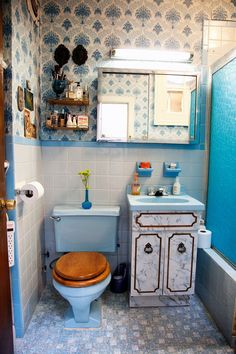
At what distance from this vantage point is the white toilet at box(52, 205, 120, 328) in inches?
54.7

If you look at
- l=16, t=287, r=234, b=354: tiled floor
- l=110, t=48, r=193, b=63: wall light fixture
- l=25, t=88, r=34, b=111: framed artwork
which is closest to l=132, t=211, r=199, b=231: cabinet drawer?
l=16, t=287, r=234, b=354: tiled floor

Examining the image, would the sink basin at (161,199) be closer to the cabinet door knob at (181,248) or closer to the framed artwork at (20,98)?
the cabinet door knob at (181,248)

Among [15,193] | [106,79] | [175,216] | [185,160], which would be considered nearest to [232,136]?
[185,160]

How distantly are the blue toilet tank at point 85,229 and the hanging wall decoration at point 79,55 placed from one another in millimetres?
1211

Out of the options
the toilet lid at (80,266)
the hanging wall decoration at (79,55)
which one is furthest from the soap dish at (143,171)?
the hanging wall decoration at (79,55)

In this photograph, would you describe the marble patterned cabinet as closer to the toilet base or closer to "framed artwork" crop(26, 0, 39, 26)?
the toilet base

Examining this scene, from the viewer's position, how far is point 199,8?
6.05ft

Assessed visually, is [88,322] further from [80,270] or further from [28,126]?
[28,126]

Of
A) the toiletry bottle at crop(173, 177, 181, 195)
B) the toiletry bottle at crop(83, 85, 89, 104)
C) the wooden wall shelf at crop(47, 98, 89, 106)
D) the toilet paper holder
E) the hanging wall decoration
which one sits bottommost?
the toiletry bottle at crop(173, 177, 181, 195)

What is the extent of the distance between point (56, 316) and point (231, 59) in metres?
2.23

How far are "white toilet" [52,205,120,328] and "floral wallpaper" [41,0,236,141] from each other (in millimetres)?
762

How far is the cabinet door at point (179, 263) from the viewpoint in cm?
165

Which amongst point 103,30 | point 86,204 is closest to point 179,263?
point 86,204

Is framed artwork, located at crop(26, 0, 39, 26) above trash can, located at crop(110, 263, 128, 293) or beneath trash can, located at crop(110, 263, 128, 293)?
above
